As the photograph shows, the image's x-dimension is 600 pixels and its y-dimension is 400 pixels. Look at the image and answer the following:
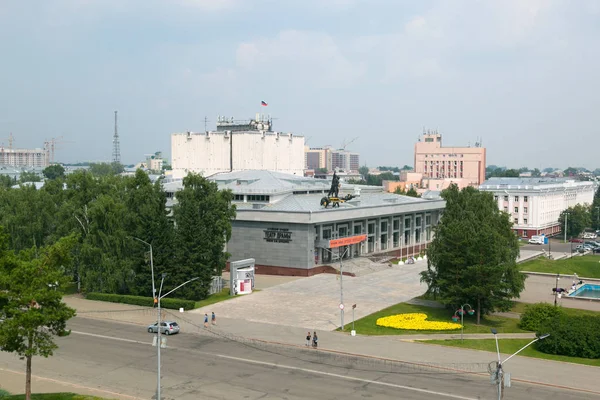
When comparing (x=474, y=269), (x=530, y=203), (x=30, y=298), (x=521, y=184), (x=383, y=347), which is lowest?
(x=383, y=347)

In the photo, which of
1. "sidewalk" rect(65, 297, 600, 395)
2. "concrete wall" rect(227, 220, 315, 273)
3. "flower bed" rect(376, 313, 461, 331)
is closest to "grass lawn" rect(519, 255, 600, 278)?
"concrete wall" rect(227, 220, 315, 273)

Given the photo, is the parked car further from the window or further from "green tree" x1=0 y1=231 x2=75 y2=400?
the window

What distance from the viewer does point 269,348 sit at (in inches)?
2044

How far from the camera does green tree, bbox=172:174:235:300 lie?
69438 mm

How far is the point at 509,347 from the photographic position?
51312 millimetres

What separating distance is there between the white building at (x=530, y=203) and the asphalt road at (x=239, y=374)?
106717mm

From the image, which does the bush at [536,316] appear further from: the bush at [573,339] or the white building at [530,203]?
the white building at [530,203]

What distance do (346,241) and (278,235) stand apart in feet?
35.9

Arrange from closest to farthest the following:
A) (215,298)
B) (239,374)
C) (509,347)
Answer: (239,374) → (509,347) → (215,298)

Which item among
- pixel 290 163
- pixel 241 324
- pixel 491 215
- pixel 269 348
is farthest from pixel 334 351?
pixel 290 163

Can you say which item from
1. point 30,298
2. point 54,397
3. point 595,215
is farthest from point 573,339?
point 595,215

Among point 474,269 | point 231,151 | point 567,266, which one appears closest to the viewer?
point 474,269

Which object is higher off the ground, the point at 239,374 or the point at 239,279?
the point at 239,279

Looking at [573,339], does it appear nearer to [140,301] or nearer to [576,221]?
[140,301]
